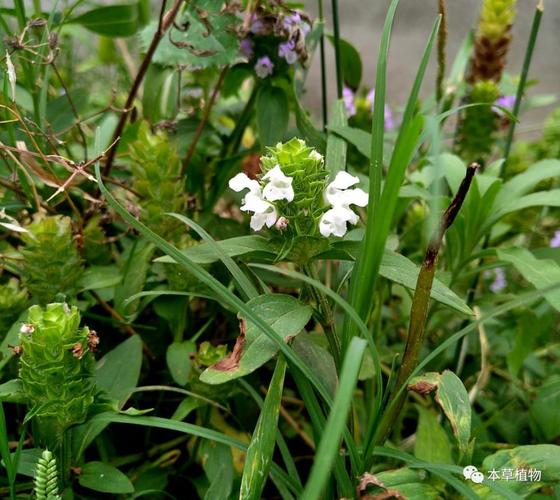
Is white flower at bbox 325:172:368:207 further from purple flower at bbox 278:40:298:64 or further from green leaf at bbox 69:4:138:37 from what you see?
green leaf at bbox 69:4:138:37

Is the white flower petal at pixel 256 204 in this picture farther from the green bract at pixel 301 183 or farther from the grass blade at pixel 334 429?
the grass blade at pixel 334 429

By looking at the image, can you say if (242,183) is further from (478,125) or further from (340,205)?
(478,125)

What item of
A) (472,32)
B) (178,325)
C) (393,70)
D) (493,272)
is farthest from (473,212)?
(393,70)

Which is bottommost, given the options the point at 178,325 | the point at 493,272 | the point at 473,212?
the point at 493,272

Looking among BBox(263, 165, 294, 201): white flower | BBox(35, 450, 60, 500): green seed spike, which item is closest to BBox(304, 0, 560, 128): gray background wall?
BBox(263, 165, 294, 201): white flower

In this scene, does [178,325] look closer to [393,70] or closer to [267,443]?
[267,443]

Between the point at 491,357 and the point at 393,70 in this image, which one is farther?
the point at 393,70
